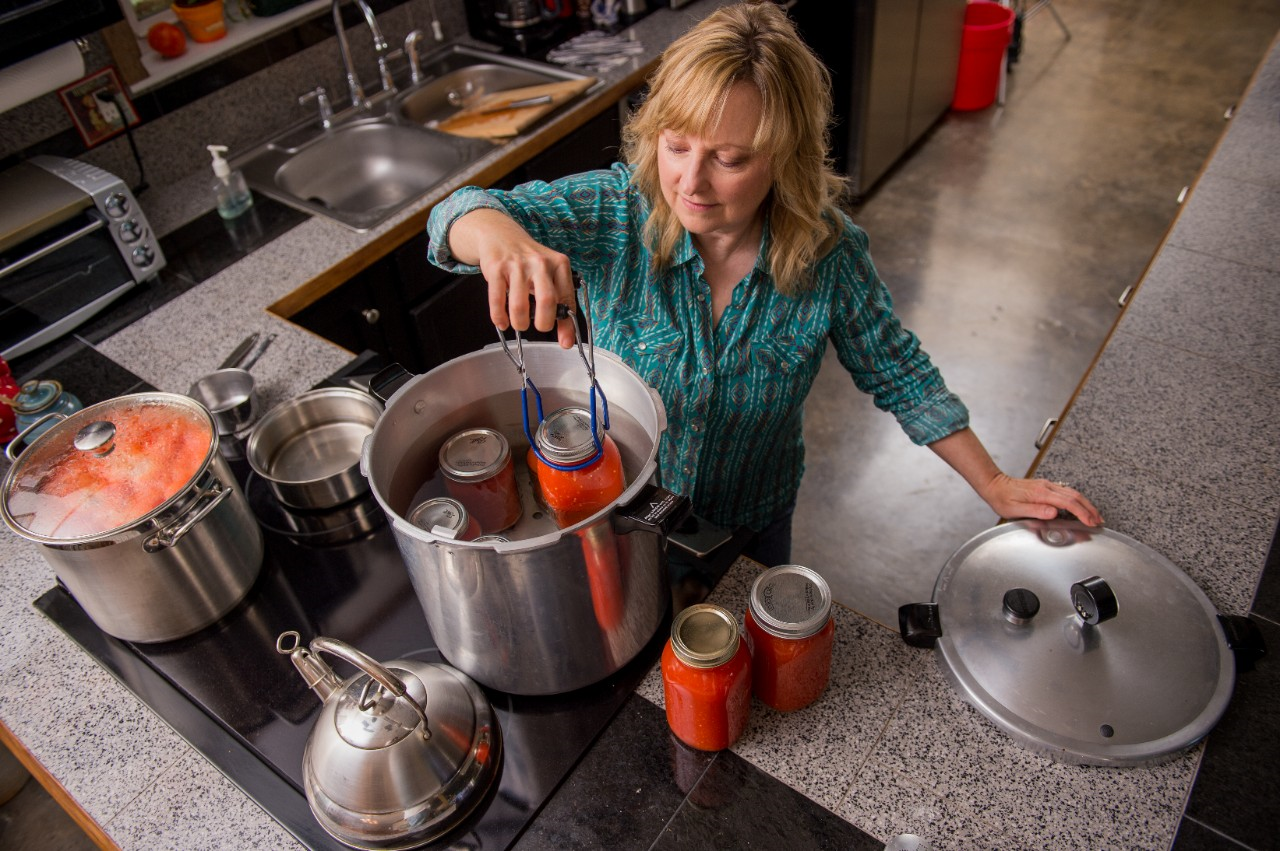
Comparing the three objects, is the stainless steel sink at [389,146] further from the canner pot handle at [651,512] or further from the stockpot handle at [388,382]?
the canner pot handle at [651,512]

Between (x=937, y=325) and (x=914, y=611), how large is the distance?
2388 mm

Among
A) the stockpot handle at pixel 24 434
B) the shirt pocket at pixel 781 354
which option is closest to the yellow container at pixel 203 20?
the stockpot handle at pixel 24 434

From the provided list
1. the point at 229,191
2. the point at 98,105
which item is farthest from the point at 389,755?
the point at 98,105

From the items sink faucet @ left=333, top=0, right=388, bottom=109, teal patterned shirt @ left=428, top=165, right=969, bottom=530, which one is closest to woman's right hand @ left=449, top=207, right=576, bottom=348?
teal patterned shirt @ left=428, top=165, right=969, bottom=530

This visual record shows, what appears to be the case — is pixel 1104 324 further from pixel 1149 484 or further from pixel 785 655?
pixel 785 655

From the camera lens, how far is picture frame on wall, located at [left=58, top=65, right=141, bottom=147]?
205cm

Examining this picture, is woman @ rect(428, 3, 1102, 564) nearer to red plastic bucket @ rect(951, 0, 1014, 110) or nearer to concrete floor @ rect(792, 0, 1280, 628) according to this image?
concrete floor @ rect(792, 0, 1280, 628)

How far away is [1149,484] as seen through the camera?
1285 millimetres

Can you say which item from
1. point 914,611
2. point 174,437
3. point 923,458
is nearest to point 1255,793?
point 914,611

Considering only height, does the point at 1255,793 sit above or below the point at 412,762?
below

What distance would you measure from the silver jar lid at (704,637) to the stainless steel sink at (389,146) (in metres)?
1.67

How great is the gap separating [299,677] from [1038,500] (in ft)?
3.28

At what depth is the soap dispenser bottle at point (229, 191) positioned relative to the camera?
7.02 ft

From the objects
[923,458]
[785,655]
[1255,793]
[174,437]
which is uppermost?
[174,437]
